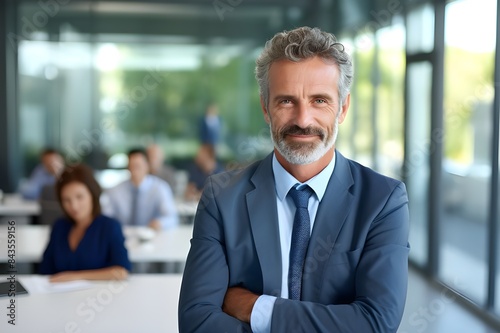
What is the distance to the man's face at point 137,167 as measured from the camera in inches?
219

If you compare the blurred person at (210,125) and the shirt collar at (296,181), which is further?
the blurred person at (210,125)

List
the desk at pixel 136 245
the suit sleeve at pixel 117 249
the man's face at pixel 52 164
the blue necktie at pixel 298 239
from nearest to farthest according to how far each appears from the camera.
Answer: the blue necktie at pixel 298 239
the suit sleeve at pixel 117 249
the desk at pixel 136 245
the man's face at pixel 52 164

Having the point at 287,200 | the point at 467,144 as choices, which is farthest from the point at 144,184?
the point at 287,200

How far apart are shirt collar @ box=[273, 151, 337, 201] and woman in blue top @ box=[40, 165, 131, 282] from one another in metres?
1.94

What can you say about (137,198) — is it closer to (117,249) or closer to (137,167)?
(137,167)

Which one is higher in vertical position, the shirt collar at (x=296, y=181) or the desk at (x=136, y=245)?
the shirt collar at (x=296, y=181)

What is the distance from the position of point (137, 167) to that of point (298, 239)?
3.91 metres

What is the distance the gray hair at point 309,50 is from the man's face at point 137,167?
12.8 ft

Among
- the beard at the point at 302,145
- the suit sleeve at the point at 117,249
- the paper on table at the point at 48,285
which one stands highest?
the beard at the point at 302,145

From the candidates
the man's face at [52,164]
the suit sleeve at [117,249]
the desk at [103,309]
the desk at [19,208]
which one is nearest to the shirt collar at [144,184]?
the desk at [19,208]

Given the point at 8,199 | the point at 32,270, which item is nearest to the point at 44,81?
the point at 8,199

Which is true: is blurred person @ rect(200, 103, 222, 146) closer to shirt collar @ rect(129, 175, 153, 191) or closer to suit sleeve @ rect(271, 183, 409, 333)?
shirt collar @ rect(129, 175, 153, 191)

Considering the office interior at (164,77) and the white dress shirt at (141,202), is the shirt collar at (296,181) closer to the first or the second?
the white dress shirt at (141,202)

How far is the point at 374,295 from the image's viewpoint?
176cm
